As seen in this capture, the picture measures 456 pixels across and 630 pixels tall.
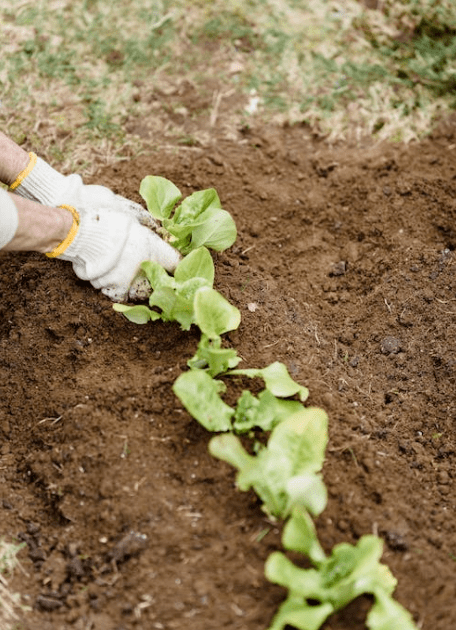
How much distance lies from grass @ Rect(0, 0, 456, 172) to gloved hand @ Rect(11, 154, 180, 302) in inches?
30.6

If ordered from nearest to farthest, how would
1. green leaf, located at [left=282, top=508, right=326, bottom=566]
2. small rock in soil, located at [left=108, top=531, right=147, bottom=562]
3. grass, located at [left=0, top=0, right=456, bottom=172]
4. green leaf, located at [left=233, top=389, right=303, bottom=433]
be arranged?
green leaf, located at [left=282, top=508, right=326, bottom=566], small rock in soil, located at [left=108, top=531, right=147, bottom=562], green leaf, located at [left=233, top=389, right=303, bottom=433], grass, located at [left=0, top=0, right=456, bottom=172]

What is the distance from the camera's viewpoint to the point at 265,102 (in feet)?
13.2

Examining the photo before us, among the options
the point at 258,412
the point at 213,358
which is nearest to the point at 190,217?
the point at 213,358

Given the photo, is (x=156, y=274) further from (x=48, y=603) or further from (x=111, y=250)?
(x=48, y=603)

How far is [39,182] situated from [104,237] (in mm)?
556

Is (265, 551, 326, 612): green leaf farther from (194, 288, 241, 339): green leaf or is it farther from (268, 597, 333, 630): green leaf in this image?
(194, 288, 241, 339): green leaf

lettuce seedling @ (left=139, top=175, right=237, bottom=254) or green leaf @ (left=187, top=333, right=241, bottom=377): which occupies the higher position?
lettuce seedling @ (left=139, top=175, right=237, bottom=254)

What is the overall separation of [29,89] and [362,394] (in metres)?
2.78

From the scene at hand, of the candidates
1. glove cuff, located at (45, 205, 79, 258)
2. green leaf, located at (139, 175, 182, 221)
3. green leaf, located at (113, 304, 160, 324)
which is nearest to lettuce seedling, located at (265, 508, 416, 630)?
green leaf, located at (113, 304, 160, 324)

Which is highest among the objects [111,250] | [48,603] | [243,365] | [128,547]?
[111,250]

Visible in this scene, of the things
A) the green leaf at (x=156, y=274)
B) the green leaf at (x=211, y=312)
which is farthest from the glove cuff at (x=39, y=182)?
the green leaf at (x=211, y=312)

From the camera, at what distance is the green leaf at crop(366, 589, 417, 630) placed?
5.94 feet

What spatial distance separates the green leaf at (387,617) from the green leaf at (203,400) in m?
0.74

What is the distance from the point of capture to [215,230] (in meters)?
2.78
